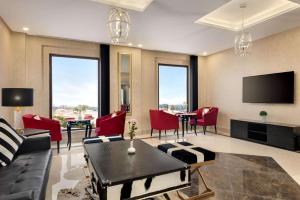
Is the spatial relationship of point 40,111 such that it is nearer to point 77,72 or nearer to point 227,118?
point 77,72

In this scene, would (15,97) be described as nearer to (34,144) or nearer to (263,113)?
(34,144)

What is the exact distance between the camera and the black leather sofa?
1562mm

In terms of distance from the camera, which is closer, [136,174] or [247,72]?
[136,174]

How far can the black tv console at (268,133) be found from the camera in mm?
4449

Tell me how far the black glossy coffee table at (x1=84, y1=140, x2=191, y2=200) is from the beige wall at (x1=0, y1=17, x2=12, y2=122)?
125 inches

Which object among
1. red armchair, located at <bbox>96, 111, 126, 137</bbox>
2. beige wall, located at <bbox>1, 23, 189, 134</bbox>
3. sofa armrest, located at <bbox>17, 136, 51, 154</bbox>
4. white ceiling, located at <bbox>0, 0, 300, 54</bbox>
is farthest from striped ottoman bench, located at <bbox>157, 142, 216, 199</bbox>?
beige wall, located at <bbox>1, 23, 189, 134</bbox>

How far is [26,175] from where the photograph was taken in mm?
1957

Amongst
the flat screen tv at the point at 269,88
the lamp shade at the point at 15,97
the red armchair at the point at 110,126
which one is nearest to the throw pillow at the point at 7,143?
the lamp shade at the point at 15,97

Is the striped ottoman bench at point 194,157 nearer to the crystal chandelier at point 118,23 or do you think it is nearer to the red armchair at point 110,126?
the crystal chandelier at point 118,23

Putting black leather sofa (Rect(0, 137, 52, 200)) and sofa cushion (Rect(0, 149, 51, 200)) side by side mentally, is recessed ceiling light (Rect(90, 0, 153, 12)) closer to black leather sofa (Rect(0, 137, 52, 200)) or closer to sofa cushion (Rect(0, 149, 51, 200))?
black leather sofa (Rect(0, 137, 52, 200))

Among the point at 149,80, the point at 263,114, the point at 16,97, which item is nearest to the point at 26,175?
the point at 16,97

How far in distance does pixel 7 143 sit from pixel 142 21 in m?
3.37

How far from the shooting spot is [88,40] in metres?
5.69

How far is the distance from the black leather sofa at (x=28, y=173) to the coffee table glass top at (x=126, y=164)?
0.51 meters
